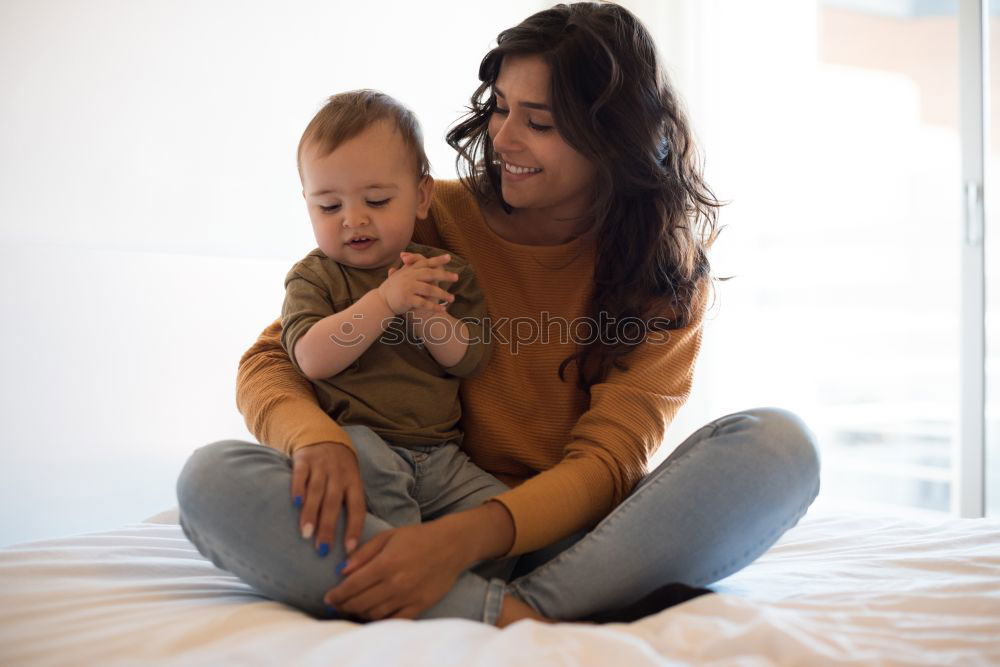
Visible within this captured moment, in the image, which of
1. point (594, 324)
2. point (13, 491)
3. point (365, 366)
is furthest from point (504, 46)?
point (13, 491)

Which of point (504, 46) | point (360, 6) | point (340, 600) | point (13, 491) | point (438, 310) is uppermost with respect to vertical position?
point (360, 6)

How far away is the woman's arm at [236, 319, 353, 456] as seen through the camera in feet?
3.63

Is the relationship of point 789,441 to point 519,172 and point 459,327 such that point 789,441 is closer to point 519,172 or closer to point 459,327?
point 459,327

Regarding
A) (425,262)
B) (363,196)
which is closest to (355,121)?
(363,196)

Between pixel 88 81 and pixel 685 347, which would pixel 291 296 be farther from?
pixel 88 81

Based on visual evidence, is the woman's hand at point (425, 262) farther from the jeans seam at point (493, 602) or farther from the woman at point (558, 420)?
the jeans seam at point (493, 602)

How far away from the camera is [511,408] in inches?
54.8

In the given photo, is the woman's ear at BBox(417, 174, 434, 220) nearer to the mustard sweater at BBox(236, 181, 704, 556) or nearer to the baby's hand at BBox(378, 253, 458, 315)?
the mustard sweater at BBox(236, 181, 704, 556)

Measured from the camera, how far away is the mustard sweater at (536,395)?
1.16 metres

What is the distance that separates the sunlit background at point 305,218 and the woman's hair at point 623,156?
0.69 metres

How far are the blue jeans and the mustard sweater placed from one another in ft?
0.26

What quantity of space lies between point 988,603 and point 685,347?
1.79ft

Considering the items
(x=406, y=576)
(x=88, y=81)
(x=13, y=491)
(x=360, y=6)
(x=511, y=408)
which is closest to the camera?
(x=406, y=576)

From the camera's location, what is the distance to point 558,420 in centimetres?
140
